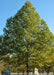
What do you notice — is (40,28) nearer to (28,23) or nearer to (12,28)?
(28,23)

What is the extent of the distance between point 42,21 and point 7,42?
23.2 ft

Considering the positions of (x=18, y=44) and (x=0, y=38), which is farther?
(x=0, y=38)

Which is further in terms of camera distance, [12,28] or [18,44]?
[12,28]

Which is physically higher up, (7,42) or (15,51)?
(7,42)

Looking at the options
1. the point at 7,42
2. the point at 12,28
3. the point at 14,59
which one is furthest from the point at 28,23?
the point at 14,59

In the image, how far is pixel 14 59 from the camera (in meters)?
23.9

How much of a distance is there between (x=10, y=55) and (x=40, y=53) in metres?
4.77

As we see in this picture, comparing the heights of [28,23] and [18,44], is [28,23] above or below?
above

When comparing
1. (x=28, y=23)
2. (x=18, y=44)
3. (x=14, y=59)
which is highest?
(x=28, y=23)

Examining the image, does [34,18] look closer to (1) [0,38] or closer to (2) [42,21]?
(2) [42,21]

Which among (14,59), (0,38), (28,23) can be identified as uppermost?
(28,23)

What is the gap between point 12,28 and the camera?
2541 cm

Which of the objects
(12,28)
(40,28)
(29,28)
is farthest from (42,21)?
(12,28)

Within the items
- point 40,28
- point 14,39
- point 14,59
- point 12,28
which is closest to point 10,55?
point 14,59
